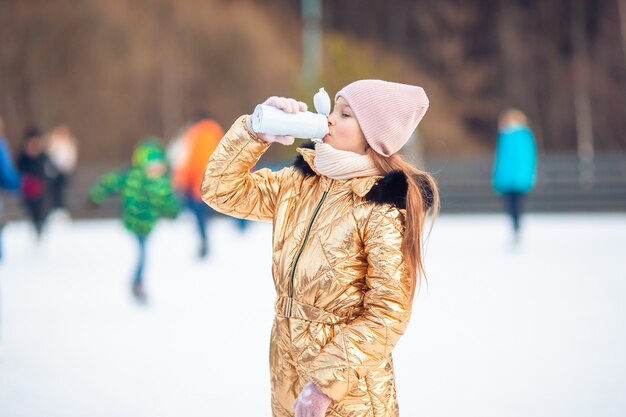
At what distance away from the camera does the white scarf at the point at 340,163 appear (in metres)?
1.85

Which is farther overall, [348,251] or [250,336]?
[250,336]

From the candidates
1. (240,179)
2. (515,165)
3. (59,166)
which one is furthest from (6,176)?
(59,166)

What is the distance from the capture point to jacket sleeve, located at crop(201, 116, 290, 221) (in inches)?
75.9

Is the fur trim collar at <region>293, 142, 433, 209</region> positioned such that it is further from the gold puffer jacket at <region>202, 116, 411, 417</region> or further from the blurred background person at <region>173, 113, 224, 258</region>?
the blurred background person at <region>173, 113, 224, 258</region>

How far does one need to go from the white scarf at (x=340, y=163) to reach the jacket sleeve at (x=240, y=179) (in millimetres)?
163

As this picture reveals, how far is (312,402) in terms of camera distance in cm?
171

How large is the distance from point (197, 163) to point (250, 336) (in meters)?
3.87

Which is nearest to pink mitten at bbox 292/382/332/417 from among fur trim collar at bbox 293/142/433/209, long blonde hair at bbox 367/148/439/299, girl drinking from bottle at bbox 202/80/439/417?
girl drinking from bottle at bbox 202/80/439/417

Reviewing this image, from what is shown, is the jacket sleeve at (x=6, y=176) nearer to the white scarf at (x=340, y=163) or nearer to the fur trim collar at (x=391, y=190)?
the white scarf at (x=340, y=163)

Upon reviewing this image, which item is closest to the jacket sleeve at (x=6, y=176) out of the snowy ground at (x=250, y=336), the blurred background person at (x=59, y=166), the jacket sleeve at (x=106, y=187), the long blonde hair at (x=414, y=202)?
the jacket sleeve at (x=106, y=187)

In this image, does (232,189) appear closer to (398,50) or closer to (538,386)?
(538,386)

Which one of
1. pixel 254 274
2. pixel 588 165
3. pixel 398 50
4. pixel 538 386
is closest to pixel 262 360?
pixel 538 386

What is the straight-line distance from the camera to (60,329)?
503cm

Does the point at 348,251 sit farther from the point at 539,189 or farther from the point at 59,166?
the point at 539,189
